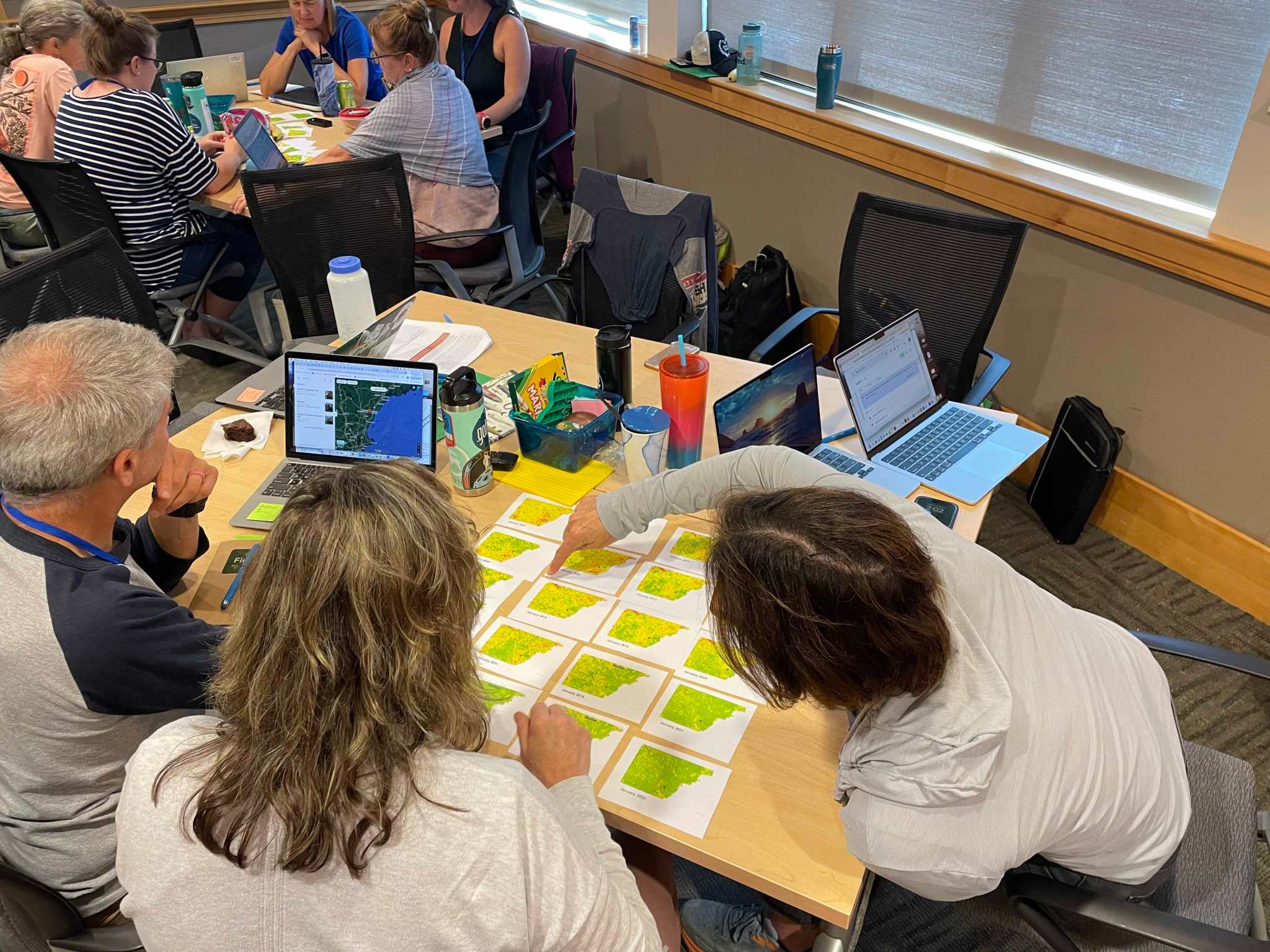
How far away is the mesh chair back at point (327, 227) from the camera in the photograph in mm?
2697

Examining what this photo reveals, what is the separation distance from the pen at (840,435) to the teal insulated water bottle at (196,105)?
11.1 feet

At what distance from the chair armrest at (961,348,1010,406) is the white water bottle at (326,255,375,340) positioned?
1.62 metres

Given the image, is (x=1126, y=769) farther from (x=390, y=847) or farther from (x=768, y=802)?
(x=390, y=847)

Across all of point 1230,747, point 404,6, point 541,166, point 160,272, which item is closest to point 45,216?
point 160,272

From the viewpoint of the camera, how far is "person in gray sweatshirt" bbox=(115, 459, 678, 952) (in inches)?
35.2

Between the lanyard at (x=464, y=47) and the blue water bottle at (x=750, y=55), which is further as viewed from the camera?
the lanyard at (x=464, y=47)

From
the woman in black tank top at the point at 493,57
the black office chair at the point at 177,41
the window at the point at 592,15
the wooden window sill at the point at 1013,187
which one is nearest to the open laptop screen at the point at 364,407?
the wooden window sill at the point at 1013,187

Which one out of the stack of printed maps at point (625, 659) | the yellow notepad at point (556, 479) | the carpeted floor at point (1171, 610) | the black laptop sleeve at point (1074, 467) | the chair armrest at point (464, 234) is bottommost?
the carpeted floor at point (1171, 610)

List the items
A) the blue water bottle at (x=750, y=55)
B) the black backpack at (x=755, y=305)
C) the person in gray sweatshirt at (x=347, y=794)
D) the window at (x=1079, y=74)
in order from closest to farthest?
the person in gray sweatshirt at (x=347, y=794) < the window at (x=1079, y=74) < the black backpack at (x=755, y=305) < the blue water bottle at (x=750, y=55)

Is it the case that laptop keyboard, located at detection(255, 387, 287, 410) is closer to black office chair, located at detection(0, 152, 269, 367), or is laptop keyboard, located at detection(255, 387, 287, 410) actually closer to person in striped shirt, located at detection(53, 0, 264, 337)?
black office chair, located at detection(0, 152, 269, 367)

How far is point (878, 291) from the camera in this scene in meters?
2.58

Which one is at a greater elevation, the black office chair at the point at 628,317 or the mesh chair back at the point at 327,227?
the mesh chair back at the point at 327,227

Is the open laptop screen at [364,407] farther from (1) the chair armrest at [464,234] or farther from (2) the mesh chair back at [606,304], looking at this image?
(1) the chair armrest at [464,234]

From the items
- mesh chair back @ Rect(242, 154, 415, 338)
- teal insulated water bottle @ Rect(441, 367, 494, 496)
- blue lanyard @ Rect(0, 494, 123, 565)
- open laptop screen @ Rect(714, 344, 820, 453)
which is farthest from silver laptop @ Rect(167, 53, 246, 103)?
open laptop screen @ Rect(714, 344, 820, 453)
